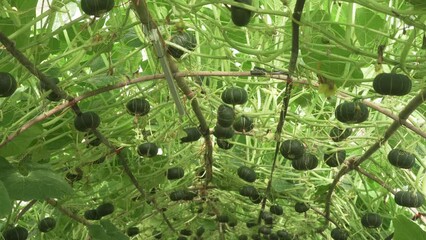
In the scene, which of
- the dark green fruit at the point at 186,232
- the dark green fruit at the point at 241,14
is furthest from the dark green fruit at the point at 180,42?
the dark green fruit at the point at 186,232

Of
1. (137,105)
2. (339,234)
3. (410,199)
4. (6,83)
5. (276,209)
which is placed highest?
(6,83)

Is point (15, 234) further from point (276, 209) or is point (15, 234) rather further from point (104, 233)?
point (276, 209)

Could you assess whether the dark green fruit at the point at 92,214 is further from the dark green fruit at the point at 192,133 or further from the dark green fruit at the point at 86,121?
the dark green fruit at the point at 86,121

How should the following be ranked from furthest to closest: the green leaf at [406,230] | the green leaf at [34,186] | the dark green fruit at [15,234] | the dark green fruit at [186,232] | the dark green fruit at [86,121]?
the dark green fruit at [186,232] → the dark green fruit at [15,234] → the dark green fruit at [86,121] → the green leaf at [34,186] → the green leaf at [406,230]

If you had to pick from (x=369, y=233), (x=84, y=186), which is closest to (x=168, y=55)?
(x=84, y=186)

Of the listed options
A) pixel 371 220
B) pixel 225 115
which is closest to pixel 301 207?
pixel 371 220

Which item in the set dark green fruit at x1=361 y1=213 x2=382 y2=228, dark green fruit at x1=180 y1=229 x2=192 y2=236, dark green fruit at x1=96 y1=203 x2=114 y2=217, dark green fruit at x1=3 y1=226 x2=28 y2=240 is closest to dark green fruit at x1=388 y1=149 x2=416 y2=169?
dark green fruit at x1=361 y1=213 x2=382 y2=228
